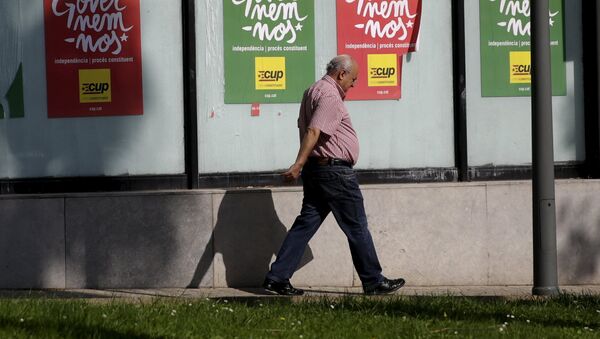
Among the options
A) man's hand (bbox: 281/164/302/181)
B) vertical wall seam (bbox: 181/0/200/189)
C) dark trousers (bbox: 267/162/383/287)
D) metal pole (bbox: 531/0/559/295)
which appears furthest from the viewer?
vertical wall seam (bbox: 181/0/200/189)

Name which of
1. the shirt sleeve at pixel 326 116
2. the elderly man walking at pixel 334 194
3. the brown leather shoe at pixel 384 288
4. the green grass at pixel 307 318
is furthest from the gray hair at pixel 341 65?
the green grass at pixel 307 318

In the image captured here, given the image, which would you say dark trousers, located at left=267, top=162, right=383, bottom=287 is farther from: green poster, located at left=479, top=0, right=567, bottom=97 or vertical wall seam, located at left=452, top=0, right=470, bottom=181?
green poster, located at left=479, top=0, right=567, bottom=97

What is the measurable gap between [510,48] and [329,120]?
227 cm

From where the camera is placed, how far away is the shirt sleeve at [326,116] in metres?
8.59

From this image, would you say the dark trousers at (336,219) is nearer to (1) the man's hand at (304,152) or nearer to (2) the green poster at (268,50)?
(1) the man's hand at (304,152)

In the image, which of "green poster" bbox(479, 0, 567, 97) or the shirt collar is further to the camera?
"green poster" bbox(479, 0, 567, 97)

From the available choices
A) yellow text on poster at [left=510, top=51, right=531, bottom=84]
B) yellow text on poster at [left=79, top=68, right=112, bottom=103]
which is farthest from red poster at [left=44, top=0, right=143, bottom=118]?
yellow text on poster at [left=510, top=51, right=531, bottom=84]

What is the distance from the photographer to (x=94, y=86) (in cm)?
979

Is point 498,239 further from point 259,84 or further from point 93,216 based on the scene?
point 93,216

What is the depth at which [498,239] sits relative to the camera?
973 cm

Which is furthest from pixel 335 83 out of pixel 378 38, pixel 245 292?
pixel 245 292

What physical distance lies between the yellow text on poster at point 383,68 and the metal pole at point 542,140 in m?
2.08

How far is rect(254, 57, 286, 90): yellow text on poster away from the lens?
388 inches

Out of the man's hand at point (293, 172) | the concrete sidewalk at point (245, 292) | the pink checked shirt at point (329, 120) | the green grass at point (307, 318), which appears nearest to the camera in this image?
the green grass at point (307, 318)
